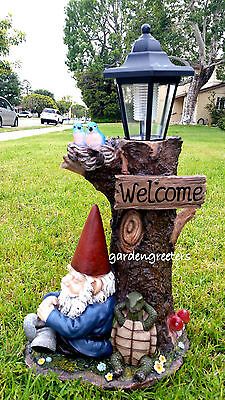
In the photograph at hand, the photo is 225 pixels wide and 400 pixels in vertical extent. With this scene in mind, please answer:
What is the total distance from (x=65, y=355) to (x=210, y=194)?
3453 mm

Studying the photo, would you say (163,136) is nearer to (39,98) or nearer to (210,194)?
(210,194)

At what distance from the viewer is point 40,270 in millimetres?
2930

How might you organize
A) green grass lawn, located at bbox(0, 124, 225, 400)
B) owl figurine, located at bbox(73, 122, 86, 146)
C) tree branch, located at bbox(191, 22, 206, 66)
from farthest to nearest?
1. tree branch, located at bbox(191, 22, 206, 66)
2. green grass lawn, located at bbox(0, 124, 225, 400)
3. owl figurine, located at bbox(73, 122, 86, 146)

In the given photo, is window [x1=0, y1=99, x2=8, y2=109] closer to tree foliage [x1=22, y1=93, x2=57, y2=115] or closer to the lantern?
the lantern

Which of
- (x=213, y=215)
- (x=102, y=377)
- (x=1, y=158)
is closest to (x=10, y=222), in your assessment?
(x=213, y=215)

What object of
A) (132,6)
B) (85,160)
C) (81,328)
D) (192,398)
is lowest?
(192,398)

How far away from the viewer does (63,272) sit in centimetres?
289

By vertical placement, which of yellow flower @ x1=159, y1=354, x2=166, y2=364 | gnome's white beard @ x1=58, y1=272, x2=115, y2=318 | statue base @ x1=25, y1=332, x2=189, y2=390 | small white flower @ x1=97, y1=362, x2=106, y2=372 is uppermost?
gnome's white beard @ x1=58, y1=272, x2=115, y2=318

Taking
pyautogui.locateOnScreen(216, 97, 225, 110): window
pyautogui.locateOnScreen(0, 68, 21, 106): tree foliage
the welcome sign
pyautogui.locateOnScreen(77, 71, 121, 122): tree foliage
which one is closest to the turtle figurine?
the welcome sign

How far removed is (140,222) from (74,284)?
435mm

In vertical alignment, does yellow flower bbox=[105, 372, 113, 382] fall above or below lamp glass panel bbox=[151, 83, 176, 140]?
below

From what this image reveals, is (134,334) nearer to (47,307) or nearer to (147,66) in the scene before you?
(47,307)

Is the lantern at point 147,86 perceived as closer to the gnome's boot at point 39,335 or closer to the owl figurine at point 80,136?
the owl figurine at point 80,136

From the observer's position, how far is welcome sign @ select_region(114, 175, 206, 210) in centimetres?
170
